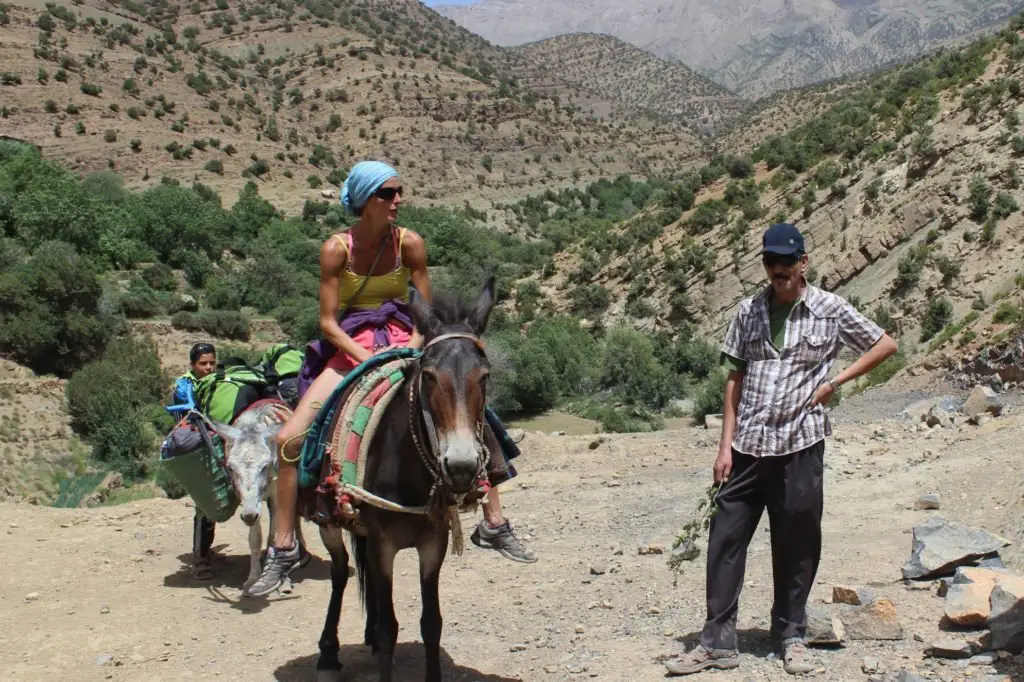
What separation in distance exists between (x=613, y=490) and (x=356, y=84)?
2694 inches

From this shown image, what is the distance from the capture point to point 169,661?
5879 mm

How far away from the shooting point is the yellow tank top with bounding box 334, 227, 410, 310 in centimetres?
501

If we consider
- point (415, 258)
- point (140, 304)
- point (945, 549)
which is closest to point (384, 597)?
point (415, 258)

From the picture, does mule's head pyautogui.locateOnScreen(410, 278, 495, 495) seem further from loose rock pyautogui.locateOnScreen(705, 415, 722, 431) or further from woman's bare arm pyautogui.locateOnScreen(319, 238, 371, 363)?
loose rock pyautogui.locateOnScreen(705, 415, 722, 431)

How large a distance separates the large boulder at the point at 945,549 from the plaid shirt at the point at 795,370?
1.80m

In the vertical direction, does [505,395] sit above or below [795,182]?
below

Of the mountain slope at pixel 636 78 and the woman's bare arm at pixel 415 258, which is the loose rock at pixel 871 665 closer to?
the woman's bare arm at pixel 415 258

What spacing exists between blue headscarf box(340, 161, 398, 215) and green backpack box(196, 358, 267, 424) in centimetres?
303

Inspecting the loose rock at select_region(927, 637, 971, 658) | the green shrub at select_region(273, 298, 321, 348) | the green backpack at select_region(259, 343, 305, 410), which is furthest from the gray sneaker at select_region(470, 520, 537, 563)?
the green shrub at select_region(273, 298, 321, 348)

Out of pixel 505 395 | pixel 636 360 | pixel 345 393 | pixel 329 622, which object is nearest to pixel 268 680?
pixel 329 622

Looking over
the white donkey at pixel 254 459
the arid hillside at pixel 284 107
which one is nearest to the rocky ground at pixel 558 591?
the white donkey at pixel 254 459

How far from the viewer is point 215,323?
3009 cm

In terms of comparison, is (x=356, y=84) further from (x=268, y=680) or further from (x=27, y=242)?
(x=268, y=680)

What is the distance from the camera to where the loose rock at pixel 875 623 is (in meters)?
4.72
